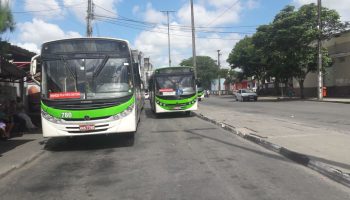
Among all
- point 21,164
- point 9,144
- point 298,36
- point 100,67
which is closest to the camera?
point 21,164

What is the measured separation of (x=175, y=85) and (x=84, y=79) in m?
13.1

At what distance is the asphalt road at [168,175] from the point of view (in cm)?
662

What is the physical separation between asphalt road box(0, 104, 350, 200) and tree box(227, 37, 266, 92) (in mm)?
50096

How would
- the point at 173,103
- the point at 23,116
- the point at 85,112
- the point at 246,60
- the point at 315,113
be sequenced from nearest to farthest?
the point at 85,112 < the point at 23,116 < the point at 315,113 < the point at 173,103 < the point at 246,60

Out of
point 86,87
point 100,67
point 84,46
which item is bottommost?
point 86,87

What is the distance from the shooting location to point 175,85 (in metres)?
24.6

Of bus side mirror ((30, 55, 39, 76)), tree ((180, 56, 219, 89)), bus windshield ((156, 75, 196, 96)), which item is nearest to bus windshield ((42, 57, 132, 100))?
bus side mirror ((30, 55, 39, 76))

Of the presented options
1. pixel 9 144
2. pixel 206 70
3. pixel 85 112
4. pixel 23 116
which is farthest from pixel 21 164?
pixel 206 70

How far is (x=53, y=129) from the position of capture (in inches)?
452

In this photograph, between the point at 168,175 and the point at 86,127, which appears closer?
the point at 168,175

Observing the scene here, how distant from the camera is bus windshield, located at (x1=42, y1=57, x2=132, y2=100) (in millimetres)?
11586

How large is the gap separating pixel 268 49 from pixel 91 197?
38.7 metres

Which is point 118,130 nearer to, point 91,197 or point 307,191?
point 91,197

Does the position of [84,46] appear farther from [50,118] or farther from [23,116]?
[23,116]
